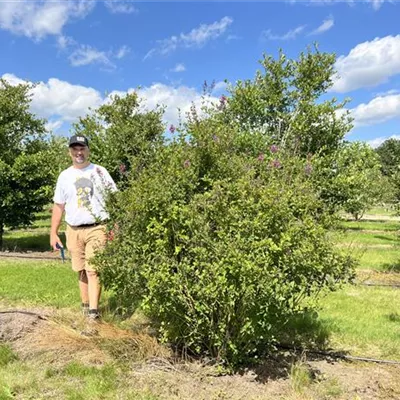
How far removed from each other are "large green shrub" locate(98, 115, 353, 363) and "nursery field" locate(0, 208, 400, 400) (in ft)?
0.88

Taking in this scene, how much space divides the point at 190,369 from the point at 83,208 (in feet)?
6.49

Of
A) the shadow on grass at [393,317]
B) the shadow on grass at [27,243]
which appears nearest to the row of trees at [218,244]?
the shadow on grass at [393,317]

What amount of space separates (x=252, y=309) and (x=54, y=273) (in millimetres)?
5091

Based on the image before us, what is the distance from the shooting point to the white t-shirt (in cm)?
457

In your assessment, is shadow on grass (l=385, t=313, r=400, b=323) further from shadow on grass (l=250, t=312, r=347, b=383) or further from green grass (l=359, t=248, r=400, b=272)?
green grass (l=359, t=248, r=400, b=272)

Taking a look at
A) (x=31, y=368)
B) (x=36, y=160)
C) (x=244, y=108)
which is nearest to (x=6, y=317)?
(x=31, y=368)

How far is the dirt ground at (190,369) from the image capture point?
3287 millimetres

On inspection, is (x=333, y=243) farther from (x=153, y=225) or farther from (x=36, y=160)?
(x=36, y=160)

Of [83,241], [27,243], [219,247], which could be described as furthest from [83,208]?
[27,243]

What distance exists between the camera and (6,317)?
4742 mm

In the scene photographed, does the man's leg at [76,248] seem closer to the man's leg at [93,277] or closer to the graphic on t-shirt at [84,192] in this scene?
the man's leg at [93,277]

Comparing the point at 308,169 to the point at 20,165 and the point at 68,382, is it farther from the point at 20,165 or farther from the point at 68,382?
the point at 20,165

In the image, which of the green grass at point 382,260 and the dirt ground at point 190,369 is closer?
the dirt ground at point 190,369

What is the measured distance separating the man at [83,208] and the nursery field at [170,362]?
1.58ft
